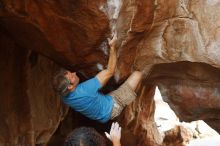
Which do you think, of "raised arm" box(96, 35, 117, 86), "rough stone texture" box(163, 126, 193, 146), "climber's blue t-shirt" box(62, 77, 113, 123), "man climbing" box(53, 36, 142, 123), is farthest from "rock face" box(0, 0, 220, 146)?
"rough stone texture" box(163, 126, 193, 146)

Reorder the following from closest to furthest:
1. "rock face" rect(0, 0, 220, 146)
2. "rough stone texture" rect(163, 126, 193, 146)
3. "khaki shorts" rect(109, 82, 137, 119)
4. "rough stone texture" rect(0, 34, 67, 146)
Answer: "rock face" rect(0, 0, 220, 146) < "khaki shorts" rect(109, 82, 137, 119) < "rough stone texture" rect(0, 34, 67, 146) < "rough stone texture" rect(163, 126, 193, 146)

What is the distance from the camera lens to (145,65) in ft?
15.4

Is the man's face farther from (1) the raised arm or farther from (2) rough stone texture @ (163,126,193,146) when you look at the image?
(2) rough stone texture @ (163,126,193,146)

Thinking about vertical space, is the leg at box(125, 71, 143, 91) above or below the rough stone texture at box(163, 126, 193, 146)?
above

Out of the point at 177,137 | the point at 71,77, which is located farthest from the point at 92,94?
Result: the point at 177,137

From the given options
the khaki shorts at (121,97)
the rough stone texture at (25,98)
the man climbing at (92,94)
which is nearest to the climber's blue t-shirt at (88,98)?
the man climbing at (92,94)

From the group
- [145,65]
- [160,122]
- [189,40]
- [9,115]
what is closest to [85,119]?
[9,115]

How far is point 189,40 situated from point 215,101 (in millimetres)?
1094

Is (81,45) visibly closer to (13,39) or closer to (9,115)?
(13,39)

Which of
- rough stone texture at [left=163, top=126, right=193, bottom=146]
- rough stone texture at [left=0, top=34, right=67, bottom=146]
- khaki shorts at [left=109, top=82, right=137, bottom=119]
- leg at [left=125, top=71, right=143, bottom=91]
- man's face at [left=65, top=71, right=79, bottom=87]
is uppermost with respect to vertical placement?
man's face at [left=65, top=71, right=79, bottom=87]

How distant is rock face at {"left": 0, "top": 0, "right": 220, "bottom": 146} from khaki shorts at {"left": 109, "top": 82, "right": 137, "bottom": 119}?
0.71 feet

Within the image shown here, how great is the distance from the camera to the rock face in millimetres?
4074

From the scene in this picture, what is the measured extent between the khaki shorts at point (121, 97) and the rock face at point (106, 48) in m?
0.22

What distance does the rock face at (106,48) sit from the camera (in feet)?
13.4
